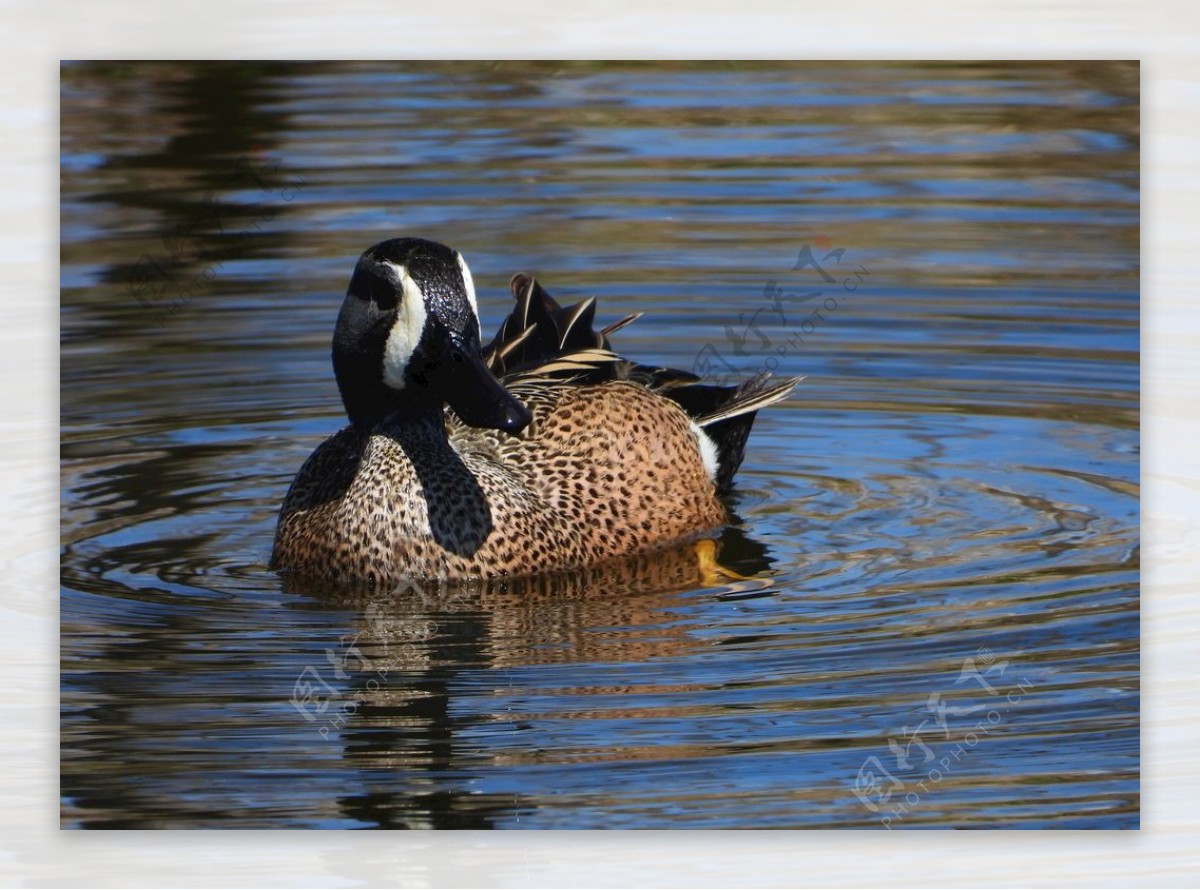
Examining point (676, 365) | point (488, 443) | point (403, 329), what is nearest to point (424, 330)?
point (403, 329)

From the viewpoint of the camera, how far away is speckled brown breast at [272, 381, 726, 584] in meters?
10.2

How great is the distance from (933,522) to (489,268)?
85.0 inches

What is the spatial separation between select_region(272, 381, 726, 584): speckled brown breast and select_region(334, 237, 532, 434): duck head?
0.33 m

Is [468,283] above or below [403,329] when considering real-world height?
above

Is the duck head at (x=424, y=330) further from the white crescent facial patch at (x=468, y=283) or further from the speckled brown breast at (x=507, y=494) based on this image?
the speckled brown breast at (x=507, y=494)

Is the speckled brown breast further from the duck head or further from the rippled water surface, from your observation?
the duck head

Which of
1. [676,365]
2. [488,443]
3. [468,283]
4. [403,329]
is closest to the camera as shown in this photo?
[468,283]

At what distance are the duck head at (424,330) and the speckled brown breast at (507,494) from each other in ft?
1.10

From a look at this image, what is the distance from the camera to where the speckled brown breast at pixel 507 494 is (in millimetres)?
10180

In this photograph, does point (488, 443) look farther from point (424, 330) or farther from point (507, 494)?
point (424, 330)

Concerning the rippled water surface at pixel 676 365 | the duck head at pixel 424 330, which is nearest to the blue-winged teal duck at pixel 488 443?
the duck head at pixel 424 330

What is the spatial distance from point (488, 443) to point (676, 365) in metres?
1.34

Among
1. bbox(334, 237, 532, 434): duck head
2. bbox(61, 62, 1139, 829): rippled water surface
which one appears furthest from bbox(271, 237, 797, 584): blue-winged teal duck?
→ bbox(61, 62, 1139, 829): rippled water surface

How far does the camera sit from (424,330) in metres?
9.84
